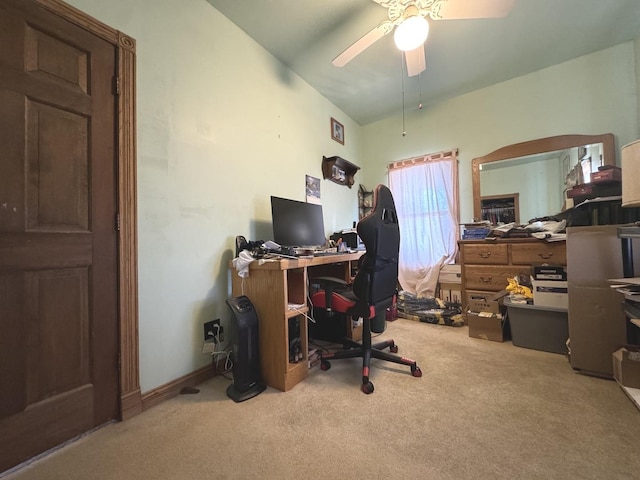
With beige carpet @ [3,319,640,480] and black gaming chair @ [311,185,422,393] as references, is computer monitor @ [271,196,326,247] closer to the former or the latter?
black gaming chair @ [311,185,422,393]

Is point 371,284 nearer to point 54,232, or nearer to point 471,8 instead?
point 54,232

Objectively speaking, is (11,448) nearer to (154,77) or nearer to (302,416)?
(302,416)

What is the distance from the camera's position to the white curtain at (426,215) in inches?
131

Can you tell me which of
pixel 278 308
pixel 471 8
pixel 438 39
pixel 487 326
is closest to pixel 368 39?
pixel 471 8

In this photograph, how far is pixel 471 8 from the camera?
162cm

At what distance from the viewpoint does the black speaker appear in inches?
59.4

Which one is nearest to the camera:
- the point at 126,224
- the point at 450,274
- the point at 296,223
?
the point at 126,224

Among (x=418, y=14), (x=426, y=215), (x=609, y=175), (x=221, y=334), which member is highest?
(x=418, y=14)

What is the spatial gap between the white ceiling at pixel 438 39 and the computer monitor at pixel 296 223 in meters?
1.41

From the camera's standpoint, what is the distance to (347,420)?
4.21 feet

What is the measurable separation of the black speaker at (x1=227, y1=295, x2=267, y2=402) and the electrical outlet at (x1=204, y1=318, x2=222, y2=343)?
1.06 feet

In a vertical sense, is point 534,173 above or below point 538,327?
above

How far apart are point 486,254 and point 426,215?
1.04m

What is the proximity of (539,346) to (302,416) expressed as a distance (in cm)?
199
